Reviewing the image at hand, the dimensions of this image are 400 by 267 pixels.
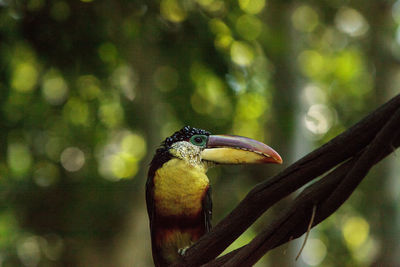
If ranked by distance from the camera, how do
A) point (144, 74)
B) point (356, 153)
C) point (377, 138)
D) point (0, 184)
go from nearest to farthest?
1. point (377, 138)
2. point (356, 153)
3. point (144, 74)
4. point (0, 184)

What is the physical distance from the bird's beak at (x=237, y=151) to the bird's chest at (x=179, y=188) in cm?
13

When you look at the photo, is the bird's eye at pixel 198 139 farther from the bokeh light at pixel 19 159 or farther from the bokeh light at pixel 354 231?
the bokeh light at pixel 354 231

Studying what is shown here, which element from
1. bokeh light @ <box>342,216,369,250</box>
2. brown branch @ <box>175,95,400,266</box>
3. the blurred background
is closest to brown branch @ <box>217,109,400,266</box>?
brown branch @ <box>175,95,400,266</box>

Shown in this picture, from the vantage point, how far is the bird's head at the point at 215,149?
2611 millimetres

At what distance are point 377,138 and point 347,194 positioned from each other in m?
0.22

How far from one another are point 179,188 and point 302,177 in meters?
1.55

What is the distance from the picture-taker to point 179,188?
124 inches

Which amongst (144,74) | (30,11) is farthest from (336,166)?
(144,74)

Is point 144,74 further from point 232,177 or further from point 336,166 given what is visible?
point 336,166

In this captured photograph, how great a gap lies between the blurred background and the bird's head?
3.90ft

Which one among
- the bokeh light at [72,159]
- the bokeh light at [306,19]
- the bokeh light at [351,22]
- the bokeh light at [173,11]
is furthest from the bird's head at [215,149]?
the bokeh light at [351,22]

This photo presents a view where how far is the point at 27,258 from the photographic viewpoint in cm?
923

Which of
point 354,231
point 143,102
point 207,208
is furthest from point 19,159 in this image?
point 354,231

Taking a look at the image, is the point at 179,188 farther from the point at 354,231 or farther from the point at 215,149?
the point at 354,231
